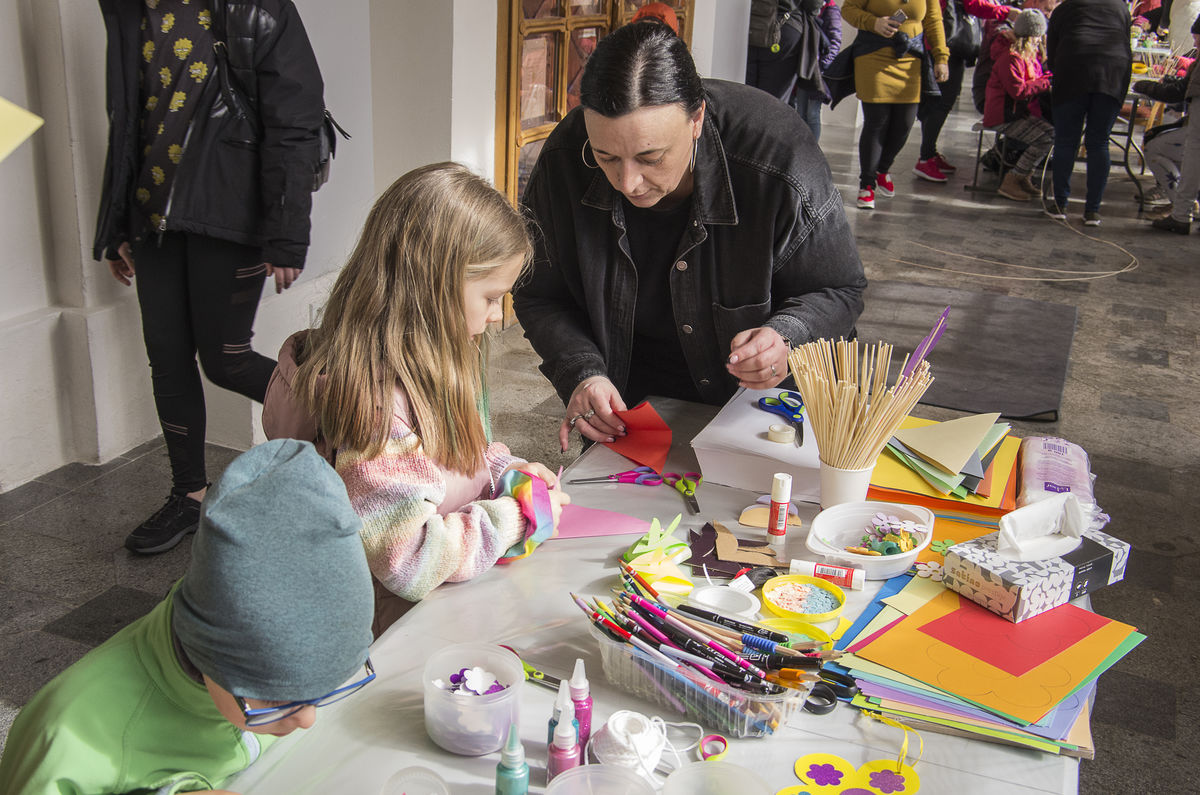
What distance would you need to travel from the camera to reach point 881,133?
273 inches

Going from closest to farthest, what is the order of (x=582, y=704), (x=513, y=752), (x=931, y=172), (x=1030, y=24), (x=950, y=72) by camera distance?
(x=513, y=752), (x=582, y=704), (x=1030, y=24), (x=950, y=72), (x=931, y=172)

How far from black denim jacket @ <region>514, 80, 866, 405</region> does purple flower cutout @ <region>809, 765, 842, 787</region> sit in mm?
904

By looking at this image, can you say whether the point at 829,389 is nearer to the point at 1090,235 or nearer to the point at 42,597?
the point at 42,597

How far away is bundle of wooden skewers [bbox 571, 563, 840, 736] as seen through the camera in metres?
1.11

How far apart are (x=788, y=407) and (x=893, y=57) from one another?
531 cm

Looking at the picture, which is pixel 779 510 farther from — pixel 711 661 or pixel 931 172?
pixel 931 172

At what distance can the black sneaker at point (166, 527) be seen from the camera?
103 inches

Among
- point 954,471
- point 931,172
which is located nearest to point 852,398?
point 954,471

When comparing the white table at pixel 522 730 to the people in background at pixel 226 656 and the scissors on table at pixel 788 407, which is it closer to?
the people in background at pixel 226 656

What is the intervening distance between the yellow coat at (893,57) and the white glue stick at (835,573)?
5.73m

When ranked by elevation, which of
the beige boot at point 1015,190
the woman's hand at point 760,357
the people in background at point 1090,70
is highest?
the people in background at point 1090,70

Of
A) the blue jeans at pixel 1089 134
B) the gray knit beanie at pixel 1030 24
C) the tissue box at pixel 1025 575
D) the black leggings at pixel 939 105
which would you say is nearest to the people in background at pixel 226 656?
the tissue box at pixel 1025 575

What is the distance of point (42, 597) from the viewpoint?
7.95 feet

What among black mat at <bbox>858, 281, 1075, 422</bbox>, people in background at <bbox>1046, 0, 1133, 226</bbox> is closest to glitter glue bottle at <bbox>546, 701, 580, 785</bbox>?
black mat at <bbox>858, 281, 1075, 422</bbox>
